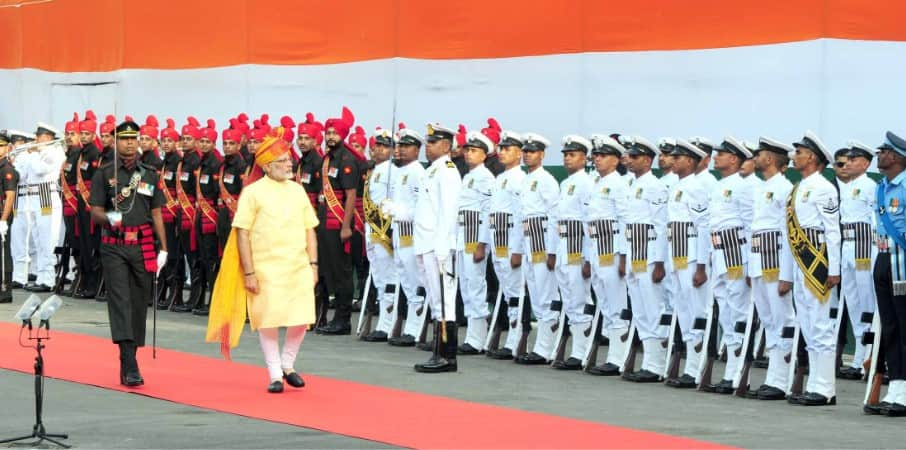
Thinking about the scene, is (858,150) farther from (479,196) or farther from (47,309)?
(47,309)

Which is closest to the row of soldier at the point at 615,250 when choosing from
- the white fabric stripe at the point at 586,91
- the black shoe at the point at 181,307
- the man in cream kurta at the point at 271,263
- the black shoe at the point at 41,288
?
the white fabric stripe at the point at 586,91

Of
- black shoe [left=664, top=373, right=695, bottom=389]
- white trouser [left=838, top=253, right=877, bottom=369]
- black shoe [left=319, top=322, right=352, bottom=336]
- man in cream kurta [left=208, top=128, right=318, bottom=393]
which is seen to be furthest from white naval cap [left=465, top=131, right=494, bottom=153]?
man in cream kurta [left=208, top=128, right=318, bottom=393]

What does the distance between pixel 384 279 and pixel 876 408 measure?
24.0 feet

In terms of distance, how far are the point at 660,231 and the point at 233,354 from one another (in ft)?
15.2

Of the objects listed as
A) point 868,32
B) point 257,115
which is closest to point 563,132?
point 868,32

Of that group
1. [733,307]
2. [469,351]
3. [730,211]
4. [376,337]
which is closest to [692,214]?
[730,211]

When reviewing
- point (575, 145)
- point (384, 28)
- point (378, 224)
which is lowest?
point (378, 224)

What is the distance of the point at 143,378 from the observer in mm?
15391

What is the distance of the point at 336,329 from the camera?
797 inches

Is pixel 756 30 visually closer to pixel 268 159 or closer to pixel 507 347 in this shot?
pixel 507 347

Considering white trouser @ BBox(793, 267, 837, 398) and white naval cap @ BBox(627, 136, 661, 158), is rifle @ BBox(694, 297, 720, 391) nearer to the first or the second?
white trouser @ BBox(793, 267, 837, 398)

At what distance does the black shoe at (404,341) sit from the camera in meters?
19.1

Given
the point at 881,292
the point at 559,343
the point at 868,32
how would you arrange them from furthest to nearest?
the point at 868,32 → the point at 559,343 → the point at 881,292

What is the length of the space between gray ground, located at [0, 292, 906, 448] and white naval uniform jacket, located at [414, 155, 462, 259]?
4.01ft
